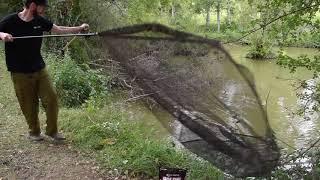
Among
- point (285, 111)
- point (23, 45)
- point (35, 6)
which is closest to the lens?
point (35, 6)

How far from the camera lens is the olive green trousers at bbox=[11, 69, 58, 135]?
18.8 feet

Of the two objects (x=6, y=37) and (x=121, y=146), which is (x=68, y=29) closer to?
(x=6, y=37)

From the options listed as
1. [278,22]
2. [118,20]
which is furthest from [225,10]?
[278,22]

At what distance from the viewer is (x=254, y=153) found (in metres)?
5.09

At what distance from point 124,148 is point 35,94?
1367 mm

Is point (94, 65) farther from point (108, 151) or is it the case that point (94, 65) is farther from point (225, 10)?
point (225, 10)

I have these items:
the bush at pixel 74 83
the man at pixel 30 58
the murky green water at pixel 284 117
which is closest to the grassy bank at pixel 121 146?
the murky green water at pixel 284 117

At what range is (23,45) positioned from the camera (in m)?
5.52

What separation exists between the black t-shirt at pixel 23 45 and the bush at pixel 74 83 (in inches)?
150

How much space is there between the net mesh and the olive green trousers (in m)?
1.28

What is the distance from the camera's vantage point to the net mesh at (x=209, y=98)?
503 cm

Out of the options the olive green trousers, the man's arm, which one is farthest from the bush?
the man's arm

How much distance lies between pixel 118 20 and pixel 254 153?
33.2ft

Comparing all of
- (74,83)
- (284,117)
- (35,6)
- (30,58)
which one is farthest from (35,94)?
(284,117)
